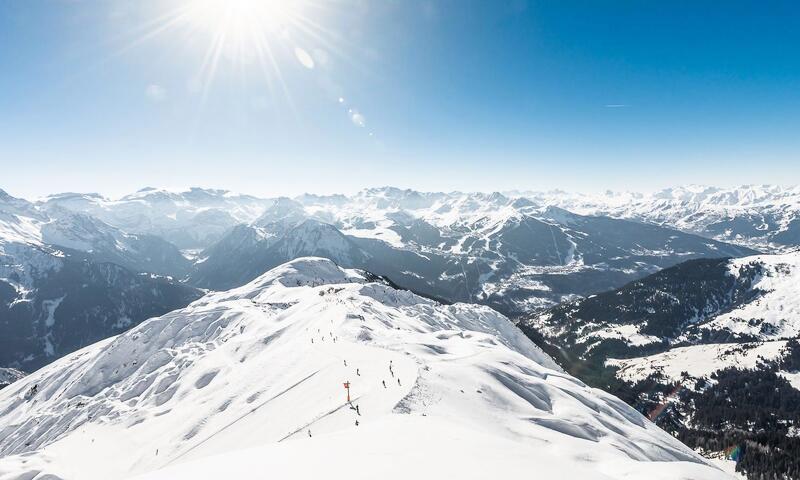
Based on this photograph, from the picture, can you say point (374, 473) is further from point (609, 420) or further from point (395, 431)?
point (609, 420)

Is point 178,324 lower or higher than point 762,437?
higher

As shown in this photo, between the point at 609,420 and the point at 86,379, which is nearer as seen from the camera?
the point at 609,420

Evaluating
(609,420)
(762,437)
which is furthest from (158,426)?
(762,437)

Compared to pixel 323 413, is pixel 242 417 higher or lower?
lower

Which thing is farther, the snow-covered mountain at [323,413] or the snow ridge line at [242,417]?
the snow ridge line at [242,417]

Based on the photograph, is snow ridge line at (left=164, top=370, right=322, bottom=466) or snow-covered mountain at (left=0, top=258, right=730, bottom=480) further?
snow ridge line at (left=164, top=370, right=322, bottom=466)

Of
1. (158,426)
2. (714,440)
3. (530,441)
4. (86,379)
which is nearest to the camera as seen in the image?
(530,441)

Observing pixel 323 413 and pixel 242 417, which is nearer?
pixel 323 413

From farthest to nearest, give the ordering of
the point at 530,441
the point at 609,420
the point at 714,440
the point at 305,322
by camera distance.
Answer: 1. the point at 714,440
2. the point at 305,322
3. the point at 609,420
4. the point at 530,441
